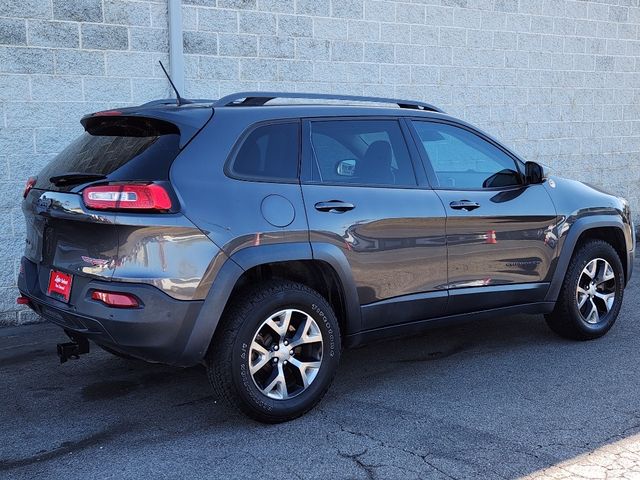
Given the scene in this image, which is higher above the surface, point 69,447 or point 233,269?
point 233,269

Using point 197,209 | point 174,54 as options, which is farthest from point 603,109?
point 197,209

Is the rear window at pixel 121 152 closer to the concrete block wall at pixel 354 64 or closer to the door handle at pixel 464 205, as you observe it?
the door handle at pixel 464 205

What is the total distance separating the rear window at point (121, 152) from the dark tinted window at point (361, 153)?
90 cm

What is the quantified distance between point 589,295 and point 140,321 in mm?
3630

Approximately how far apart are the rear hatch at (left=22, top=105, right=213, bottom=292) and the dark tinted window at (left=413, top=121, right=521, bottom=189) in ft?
5.23

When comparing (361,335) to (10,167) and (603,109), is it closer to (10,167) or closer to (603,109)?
(10,167)

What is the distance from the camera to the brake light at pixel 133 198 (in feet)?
12.4

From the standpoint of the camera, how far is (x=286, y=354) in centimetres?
422

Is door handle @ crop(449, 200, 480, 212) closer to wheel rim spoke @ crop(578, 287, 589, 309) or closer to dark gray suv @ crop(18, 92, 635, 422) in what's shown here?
dark gray suv @ crop(18, 92, 635, 422)

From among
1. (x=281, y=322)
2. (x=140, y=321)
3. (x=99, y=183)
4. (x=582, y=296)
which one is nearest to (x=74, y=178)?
(x=99, y=183)

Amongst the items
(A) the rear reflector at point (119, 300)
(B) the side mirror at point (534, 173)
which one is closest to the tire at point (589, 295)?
(B) the side mirror at point (534, 173)

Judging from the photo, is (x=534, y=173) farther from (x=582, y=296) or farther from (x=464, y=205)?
(x=582, y=296)

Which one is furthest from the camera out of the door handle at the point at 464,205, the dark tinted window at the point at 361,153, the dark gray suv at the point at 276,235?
the door handle at the point at 464,205

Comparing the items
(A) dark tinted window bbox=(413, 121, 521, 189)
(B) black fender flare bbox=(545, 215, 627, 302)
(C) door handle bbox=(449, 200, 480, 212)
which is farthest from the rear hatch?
(B) black fender flare bbox=(545, 215, 627, 302)
